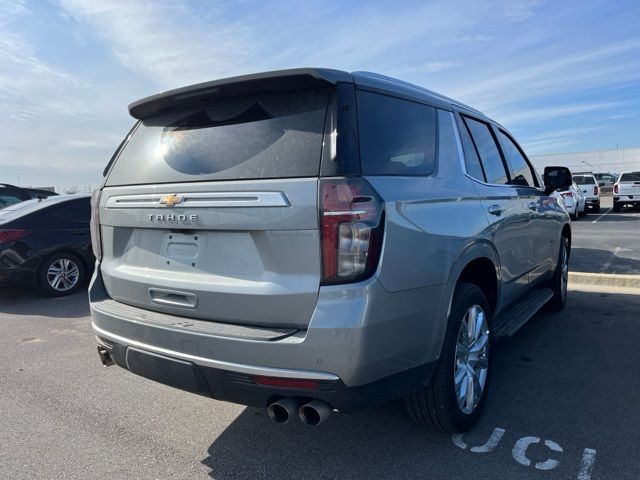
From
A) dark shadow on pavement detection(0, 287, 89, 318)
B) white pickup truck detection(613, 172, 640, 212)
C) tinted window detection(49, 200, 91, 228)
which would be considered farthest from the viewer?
white pickup truck detection(613, 172, 640, 212)

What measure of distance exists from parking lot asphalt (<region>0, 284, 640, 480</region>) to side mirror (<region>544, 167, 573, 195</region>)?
1617 millimetres

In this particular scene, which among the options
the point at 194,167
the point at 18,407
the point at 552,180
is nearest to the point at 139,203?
the point at 194,167

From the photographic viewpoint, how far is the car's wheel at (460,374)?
2725 millimetres

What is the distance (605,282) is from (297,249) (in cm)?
599

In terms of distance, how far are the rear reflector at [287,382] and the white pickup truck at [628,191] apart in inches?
882

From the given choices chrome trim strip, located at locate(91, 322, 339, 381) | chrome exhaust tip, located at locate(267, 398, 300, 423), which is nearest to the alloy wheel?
chrome trim strip, located at locate(91, 322, 339, 381)

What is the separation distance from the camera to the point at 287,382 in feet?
7.39

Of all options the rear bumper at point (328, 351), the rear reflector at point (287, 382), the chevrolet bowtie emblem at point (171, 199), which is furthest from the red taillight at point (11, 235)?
the rear reflector at point (287, 382)

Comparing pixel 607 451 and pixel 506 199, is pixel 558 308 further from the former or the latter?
pixel 607 451

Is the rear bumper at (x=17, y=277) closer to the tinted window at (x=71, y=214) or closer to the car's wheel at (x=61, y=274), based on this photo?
the car's wheel at (x=61, y=274)

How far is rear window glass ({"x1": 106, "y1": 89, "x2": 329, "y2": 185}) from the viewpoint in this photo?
92.4 inches

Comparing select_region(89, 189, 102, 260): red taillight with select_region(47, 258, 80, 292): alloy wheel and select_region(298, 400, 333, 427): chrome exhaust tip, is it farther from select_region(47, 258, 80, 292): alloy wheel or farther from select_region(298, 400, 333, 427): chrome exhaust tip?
select_region(47, 258, 80, 292): alloy wheel

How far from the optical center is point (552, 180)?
5141mm

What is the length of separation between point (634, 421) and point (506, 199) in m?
1.63
